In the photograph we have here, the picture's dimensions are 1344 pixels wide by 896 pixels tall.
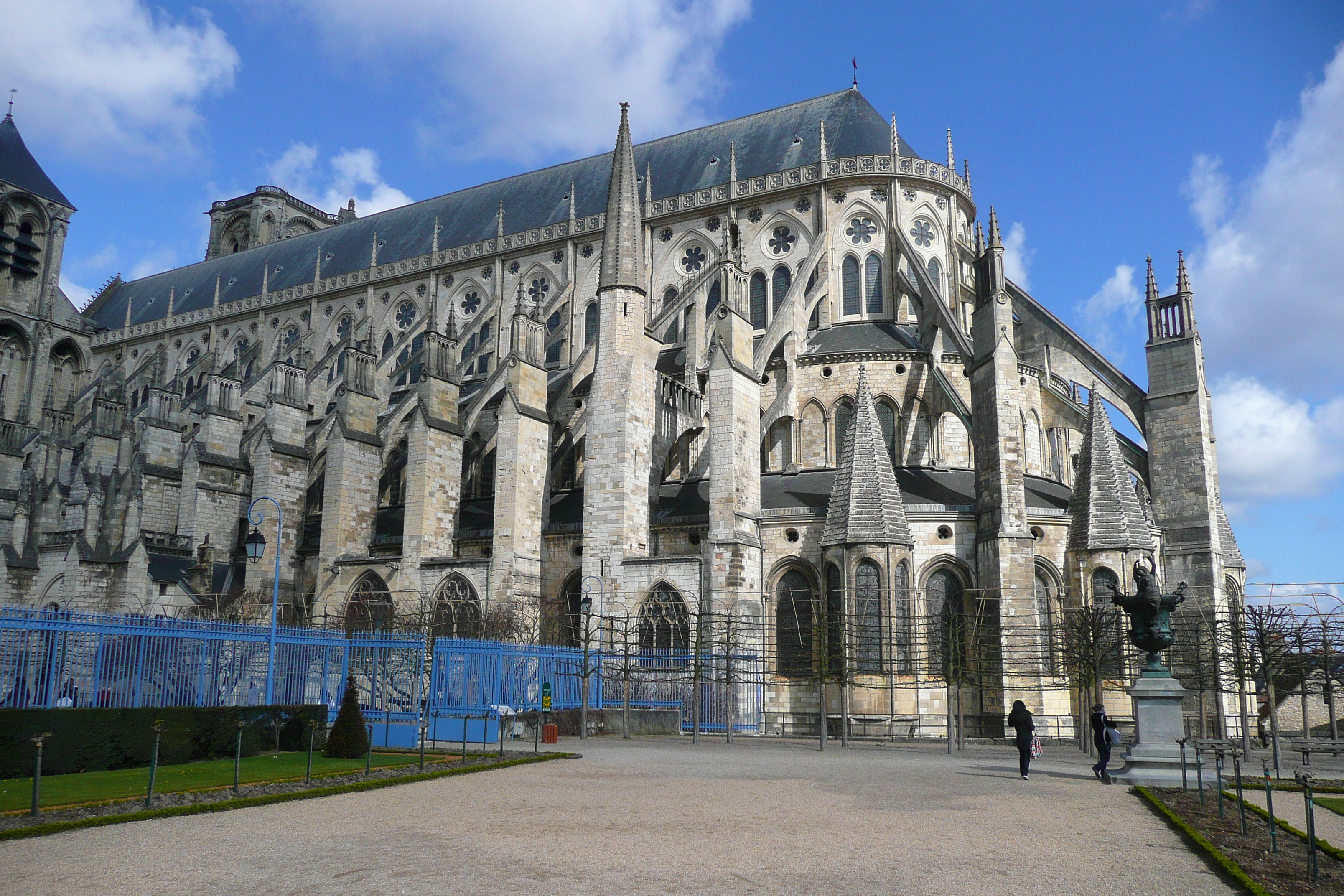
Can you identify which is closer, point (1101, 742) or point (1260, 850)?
point (1260, 850)

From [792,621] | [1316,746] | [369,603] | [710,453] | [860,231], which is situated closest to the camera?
[1316,746]

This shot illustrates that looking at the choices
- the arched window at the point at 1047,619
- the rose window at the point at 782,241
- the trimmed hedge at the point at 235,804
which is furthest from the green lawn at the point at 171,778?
the rose window at the point at 782,241

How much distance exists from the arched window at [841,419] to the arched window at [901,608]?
6598mm

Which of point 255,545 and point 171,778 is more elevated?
point 255,545

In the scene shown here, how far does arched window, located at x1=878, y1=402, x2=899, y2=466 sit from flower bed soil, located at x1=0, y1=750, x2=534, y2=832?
706 inches

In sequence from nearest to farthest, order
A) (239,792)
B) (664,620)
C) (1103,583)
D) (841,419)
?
(239,792), (1103,583), (664,620), (841,419)

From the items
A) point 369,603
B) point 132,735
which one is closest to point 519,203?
point 369,603

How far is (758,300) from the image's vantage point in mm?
37031

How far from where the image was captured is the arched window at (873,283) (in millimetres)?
35344

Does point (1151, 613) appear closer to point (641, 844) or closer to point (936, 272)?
point (641, 844)

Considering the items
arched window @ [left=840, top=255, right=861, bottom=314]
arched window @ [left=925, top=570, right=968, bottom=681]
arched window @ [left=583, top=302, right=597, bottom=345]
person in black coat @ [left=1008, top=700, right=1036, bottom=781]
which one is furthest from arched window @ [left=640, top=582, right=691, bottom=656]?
arched window @ [left=583, top=302, right=597, bottom=345]

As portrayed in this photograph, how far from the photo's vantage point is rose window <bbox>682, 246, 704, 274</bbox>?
38.3m

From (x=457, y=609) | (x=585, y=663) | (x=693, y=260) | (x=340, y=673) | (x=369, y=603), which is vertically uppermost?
(x=693, y=260)

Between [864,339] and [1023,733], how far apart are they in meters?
19.6
